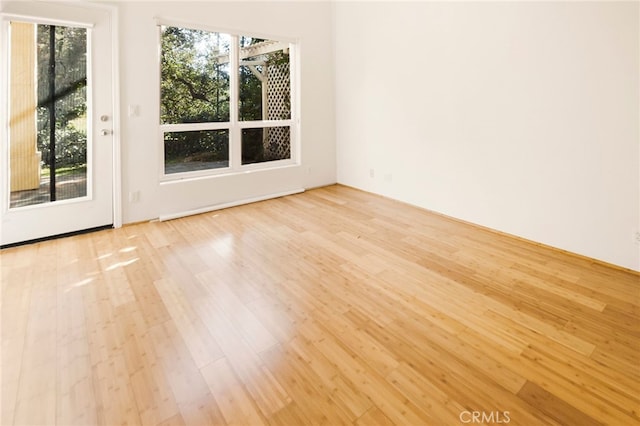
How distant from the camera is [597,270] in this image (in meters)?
2.83

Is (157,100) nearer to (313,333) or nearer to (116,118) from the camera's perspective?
(116,118)

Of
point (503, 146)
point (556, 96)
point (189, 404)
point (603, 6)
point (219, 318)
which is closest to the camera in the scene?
point (189, 404)

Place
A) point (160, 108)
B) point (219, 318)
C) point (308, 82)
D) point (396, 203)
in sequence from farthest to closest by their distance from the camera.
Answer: point (308, 82) → point (396, 203) → point (160, 108) → point (219, 318)

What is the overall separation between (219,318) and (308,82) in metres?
3.89

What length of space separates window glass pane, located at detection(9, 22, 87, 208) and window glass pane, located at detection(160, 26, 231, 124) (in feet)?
2.61

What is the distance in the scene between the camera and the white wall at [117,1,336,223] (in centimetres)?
356

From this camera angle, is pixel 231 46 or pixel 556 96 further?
pixel 231 46

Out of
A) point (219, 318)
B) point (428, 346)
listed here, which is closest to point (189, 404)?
point (219, 318)

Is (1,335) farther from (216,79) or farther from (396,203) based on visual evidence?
(396,203)

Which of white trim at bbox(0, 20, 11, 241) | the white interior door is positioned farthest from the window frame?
white trim at bbox(0, 20, 11, 241)

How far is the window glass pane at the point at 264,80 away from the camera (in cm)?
452

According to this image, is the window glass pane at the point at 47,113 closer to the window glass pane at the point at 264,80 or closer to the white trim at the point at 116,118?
the white trim at the point at 116,118

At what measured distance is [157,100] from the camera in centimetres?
374

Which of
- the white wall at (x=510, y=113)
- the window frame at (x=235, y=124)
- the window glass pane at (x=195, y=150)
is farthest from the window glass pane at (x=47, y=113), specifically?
the white wall at (x=510, y=113)
